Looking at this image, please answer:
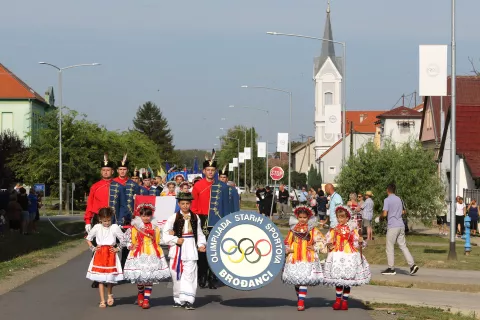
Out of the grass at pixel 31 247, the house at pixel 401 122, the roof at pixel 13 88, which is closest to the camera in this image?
the grass at pixel 31 247

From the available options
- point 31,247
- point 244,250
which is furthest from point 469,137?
point 244,250

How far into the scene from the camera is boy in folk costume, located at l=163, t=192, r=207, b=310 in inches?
490

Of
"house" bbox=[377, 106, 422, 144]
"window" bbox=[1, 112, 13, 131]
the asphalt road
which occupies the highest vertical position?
"window" bbox=[1, 112, 13, 131]

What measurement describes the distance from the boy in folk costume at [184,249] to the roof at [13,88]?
298 ft

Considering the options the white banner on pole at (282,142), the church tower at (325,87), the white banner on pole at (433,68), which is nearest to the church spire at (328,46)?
the church tower at (325,87)

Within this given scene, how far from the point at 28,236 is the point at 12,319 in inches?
809

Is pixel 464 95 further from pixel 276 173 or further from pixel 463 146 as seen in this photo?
pixel 276 173

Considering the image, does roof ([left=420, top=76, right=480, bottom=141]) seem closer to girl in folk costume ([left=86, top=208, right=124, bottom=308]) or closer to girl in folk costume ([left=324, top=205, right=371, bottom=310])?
girl in folk costume ([left=324, top=205, right=371, bottom=310])

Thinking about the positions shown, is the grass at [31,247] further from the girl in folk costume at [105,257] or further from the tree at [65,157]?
the tree at [65,157]

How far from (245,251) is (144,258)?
1300 mm

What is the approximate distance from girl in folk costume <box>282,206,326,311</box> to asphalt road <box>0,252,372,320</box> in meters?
0.40

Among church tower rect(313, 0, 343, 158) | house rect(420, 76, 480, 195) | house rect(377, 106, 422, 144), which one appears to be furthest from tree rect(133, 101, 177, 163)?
house rect(420, 76, 480, 195)

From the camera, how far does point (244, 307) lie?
42.8ft

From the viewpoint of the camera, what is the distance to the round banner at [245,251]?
12.6 metres
